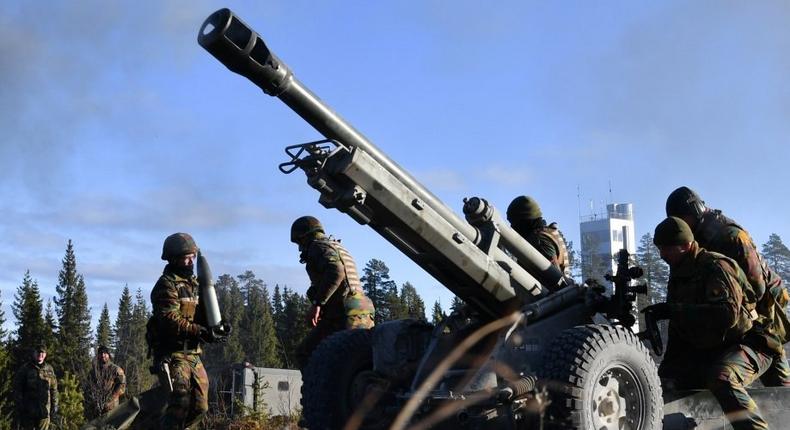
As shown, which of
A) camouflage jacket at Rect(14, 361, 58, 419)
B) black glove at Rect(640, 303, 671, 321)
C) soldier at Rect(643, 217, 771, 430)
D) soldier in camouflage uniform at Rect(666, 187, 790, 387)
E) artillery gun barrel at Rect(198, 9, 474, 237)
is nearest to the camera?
artillery gun barrel at Rect(198, 9, 474, 237)

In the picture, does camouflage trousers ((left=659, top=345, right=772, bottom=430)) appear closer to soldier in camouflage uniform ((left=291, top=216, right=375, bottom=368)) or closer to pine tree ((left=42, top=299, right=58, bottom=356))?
soldier in camouflage uniform ((left=291, top=216, right=375, bottom=368))

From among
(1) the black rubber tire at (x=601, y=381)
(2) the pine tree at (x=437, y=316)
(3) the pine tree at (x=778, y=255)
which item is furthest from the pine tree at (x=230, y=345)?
(1) the black rubber tire at (x=601, y=381)

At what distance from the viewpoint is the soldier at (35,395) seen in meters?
15.6

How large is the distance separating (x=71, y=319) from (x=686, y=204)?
64.7 meters

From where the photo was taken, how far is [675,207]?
7.54 m

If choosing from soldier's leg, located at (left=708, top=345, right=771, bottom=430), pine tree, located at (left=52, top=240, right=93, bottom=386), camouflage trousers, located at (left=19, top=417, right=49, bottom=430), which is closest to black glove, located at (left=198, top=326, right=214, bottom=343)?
soldier's leg, located at (left=708, top=345, right=771, bottom=430)

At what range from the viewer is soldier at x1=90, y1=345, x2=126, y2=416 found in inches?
564

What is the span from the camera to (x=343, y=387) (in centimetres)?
657

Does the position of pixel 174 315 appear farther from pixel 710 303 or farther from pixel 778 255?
pixel 778 255

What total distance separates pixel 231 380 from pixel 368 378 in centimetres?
865

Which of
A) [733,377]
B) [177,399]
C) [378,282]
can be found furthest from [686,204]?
[378,282]

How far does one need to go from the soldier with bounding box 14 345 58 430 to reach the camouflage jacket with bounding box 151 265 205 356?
8.87m

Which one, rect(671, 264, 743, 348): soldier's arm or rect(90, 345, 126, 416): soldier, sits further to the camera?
rect(90, 345, 126, 416): soldier

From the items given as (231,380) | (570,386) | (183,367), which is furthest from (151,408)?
(231,380)
